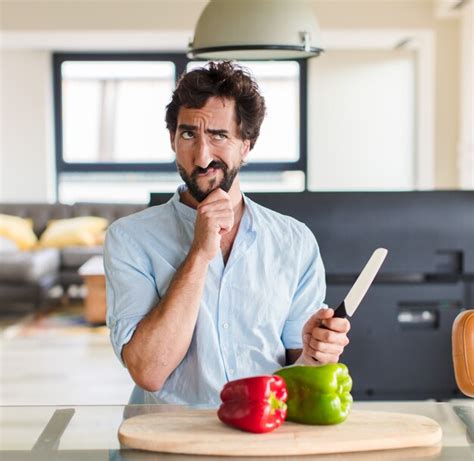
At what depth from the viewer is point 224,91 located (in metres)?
2.12

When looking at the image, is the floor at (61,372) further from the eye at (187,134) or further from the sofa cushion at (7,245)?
the eye at (187,134)

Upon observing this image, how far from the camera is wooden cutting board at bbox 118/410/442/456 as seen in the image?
4.87 ft

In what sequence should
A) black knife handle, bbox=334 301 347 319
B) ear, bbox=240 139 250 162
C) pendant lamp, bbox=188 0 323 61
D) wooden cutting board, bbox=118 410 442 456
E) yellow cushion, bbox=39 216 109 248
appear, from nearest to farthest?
1. wooden cutting board, bbox=118 410 442 456
2. black knife handle, bbox=334 301 347 319
3. ear, bbox=240 139 250 162
4. pendant lamp, bbox=188 0 323 61
5. yellow cushion, bbox=39 216 109 248

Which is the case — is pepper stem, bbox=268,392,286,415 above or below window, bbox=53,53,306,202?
below

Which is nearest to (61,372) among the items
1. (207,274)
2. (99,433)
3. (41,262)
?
(41,262)

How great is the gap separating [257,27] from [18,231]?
19.4 ft

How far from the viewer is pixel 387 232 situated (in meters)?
3.47

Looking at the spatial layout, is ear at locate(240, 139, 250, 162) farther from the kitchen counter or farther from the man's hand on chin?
the kitchen counter

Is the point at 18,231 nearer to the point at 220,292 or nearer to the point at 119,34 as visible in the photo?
the point at 119,34

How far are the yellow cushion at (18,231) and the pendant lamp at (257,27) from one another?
5649 mm

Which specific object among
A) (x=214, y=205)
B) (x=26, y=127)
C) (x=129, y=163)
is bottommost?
(x=214, y=205)

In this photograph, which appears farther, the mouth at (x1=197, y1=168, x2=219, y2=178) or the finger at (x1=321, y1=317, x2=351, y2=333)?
the mouth at (x1=197, y1=168, x2=219, y2=178)

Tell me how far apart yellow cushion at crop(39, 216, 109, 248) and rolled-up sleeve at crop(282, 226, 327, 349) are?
22.1ft

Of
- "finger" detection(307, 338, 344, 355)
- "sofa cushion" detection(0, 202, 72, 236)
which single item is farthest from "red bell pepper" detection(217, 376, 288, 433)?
"sofa cushion" detection(0, 202, 72, 236)
